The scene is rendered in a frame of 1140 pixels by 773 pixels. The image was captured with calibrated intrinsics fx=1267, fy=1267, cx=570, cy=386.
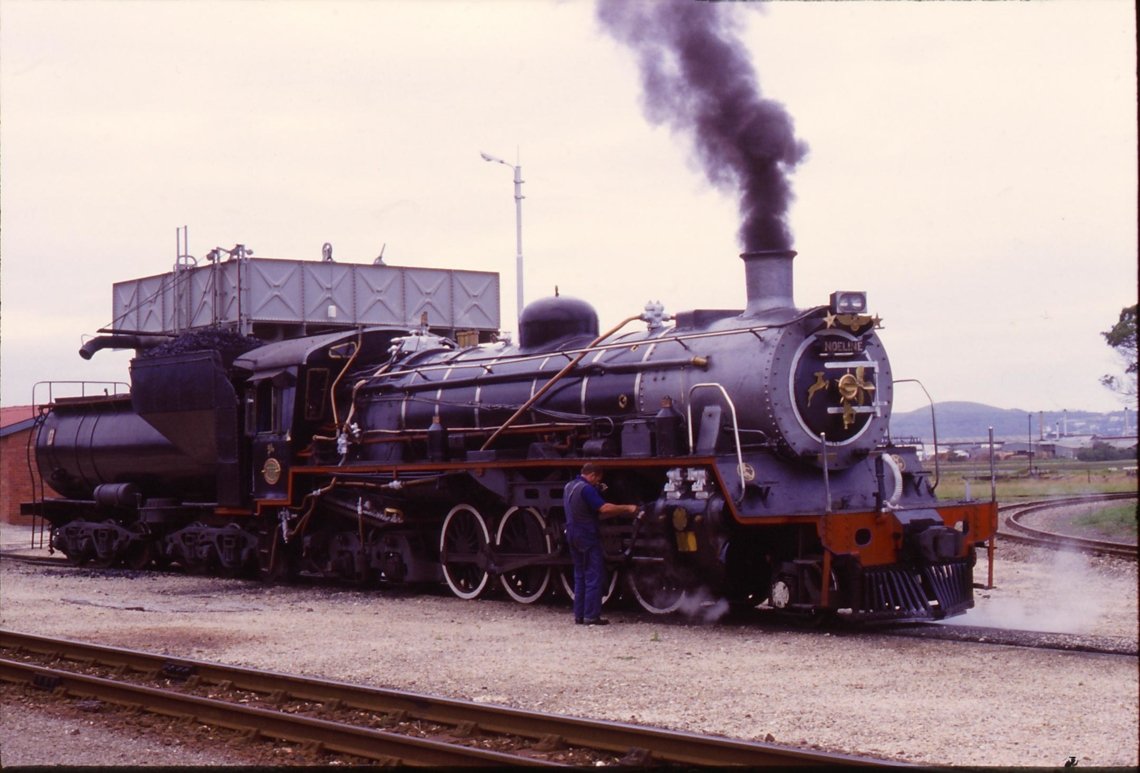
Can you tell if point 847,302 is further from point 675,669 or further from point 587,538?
point 675,669

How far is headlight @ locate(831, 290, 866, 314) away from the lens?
1241 centimetres

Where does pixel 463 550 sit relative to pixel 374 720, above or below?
above

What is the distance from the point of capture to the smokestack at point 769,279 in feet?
42.0

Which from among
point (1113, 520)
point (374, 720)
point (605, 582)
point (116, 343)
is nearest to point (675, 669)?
point (374, 720)

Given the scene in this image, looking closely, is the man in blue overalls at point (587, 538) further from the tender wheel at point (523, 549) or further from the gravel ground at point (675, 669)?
the tender wheel at point (523, 549)

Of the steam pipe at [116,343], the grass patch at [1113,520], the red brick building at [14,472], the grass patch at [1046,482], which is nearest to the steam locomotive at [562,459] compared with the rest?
the steam pipe at [116,343]

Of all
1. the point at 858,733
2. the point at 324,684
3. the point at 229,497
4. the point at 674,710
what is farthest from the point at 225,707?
the point at 229,497

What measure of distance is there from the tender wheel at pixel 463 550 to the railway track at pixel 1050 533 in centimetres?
725

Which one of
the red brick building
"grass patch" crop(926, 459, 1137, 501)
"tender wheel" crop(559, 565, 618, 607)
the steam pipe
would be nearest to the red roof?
the red brick building

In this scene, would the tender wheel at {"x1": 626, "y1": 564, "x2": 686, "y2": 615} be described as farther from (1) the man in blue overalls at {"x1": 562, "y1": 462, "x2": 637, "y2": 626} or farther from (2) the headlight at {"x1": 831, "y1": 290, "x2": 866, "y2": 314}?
(2) the headlight at {"x1": 831, "y1": 290, "x2": 866, "y2": 314}

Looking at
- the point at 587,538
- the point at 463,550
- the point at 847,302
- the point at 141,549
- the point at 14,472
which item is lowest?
the point at 141,549

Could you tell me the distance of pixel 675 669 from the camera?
9906mm

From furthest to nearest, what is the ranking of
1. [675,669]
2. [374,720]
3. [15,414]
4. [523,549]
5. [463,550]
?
1. [15,414]
2. [463,550]
3. [523,549]
4. [675,669]
5. [374,720]

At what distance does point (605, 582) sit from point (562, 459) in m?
1.43
